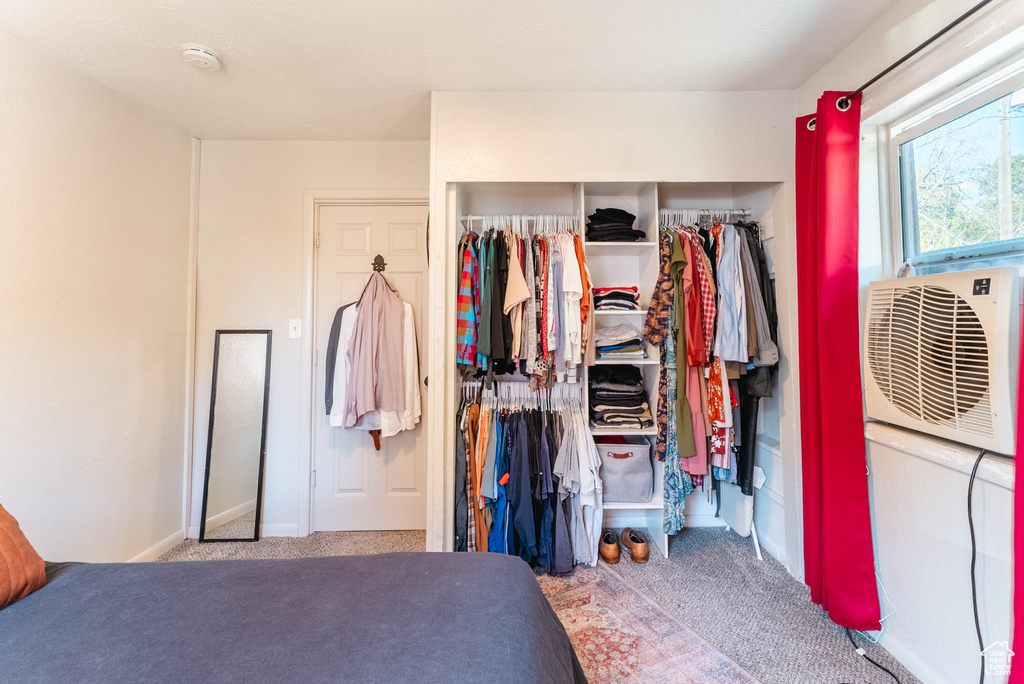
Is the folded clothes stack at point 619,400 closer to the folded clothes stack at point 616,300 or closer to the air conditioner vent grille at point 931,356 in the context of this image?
the folded clothes stack at point 616,300

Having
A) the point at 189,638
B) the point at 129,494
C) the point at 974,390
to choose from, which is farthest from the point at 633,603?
the point at 129,494

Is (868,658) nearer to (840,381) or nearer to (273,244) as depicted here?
(840,381)

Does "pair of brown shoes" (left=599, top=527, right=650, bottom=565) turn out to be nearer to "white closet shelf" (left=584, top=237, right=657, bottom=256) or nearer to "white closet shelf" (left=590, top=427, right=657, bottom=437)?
"white closet shelf" (left=590, top=427, right=657, bottom=437)

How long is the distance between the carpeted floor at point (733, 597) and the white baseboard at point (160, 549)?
0.04 m

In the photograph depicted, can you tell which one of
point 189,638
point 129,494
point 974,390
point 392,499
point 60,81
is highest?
point 60,81

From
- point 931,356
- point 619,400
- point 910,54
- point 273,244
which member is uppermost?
point 910,54

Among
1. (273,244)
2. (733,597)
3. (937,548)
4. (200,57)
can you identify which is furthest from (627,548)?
(200,57)

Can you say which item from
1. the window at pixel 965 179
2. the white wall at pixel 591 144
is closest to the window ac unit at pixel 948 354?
the window at pixel 965 179

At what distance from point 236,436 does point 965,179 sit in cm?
367

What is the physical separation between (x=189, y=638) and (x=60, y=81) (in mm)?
2387

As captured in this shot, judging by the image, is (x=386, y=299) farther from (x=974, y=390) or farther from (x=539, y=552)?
(x=974, y=390)

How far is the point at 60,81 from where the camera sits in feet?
5.85

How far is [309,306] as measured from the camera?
8.34 feet

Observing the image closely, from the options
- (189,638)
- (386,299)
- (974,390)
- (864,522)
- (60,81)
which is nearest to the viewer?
(189,638)
